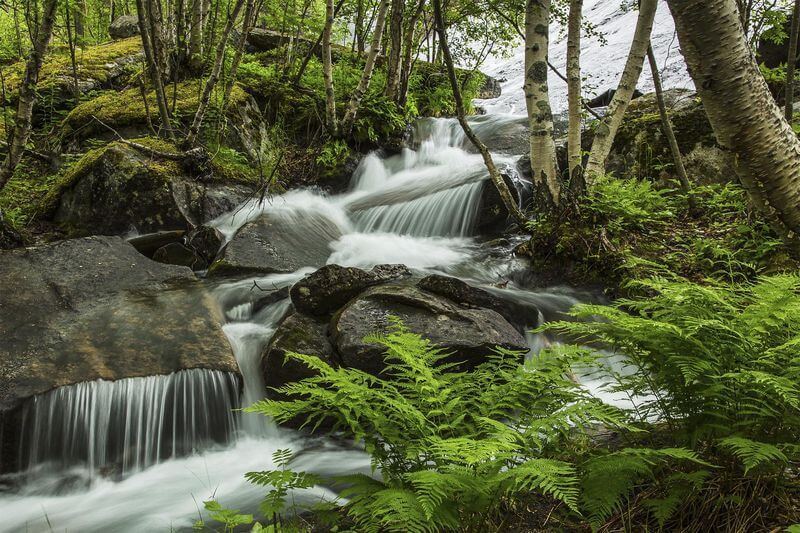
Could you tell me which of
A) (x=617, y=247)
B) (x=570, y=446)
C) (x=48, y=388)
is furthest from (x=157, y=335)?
(x=617, y=247)

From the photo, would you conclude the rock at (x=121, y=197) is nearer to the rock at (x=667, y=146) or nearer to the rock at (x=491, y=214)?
the rock at (x=491, y=214)

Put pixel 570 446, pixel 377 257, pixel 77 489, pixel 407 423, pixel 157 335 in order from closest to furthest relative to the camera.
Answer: pixel 407 423, pixel 570 446, pixel 77 489, pixel 157 335, pixel 377 257

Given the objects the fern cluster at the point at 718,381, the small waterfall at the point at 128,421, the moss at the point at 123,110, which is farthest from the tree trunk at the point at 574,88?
the moss at the point at 123,110

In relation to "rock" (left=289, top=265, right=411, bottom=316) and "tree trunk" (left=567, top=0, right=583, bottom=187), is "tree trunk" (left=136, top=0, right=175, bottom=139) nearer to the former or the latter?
"rock" (left=289, top=265, right=411, bottom=316)

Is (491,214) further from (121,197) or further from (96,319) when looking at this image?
(96,319)

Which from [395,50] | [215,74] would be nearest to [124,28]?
[395,50]

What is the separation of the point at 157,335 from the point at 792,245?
5.15m

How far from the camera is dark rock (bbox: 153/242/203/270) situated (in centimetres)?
759

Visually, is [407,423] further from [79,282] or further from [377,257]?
[377,257]

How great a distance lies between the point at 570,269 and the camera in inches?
272

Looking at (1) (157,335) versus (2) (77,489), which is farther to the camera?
(1) (157,335)

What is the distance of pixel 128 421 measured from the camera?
425 cm

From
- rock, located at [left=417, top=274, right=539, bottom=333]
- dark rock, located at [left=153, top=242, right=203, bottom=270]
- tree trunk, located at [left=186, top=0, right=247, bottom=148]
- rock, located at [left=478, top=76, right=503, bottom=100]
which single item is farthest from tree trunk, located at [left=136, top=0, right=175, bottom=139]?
rock, located at [left=478, top=76, right=503, bottom=100]

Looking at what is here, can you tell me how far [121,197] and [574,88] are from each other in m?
7.29
